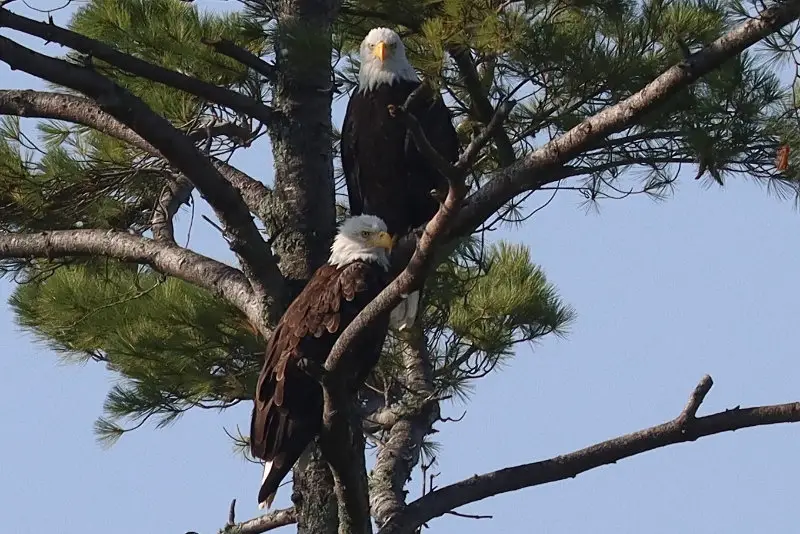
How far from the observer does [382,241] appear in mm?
3932

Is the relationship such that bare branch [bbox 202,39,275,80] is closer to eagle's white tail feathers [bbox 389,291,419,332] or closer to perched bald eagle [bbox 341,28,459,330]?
perched bald eagle [bbox 341,28,459,330]

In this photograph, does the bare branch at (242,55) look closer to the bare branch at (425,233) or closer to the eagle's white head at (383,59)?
the eagle's white head at (383,59)

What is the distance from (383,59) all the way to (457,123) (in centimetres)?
50

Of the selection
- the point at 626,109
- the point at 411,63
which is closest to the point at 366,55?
the point at 411,63

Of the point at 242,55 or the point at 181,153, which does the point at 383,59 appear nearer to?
the point at 242,55

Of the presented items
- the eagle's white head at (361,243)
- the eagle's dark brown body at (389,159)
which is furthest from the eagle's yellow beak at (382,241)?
the eagle's dark brown body at (389,159)

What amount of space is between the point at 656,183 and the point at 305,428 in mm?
1429

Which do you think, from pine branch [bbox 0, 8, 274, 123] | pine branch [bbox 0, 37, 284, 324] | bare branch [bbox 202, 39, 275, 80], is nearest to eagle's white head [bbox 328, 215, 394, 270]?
pine branch [bbox 0, 37, 284, 324]

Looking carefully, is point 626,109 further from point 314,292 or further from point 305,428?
point 305,428

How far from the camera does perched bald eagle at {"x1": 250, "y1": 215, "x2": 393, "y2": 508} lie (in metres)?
3.57

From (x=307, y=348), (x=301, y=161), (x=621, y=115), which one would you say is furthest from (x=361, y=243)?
(x=621, y=115)

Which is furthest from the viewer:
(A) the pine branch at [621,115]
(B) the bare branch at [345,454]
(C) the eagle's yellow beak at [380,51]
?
(C) the eagle's yellow beak at [380,51]

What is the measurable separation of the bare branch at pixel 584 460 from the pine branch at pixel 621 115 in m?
0.69

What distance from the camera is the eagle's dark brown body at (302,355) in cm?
356
